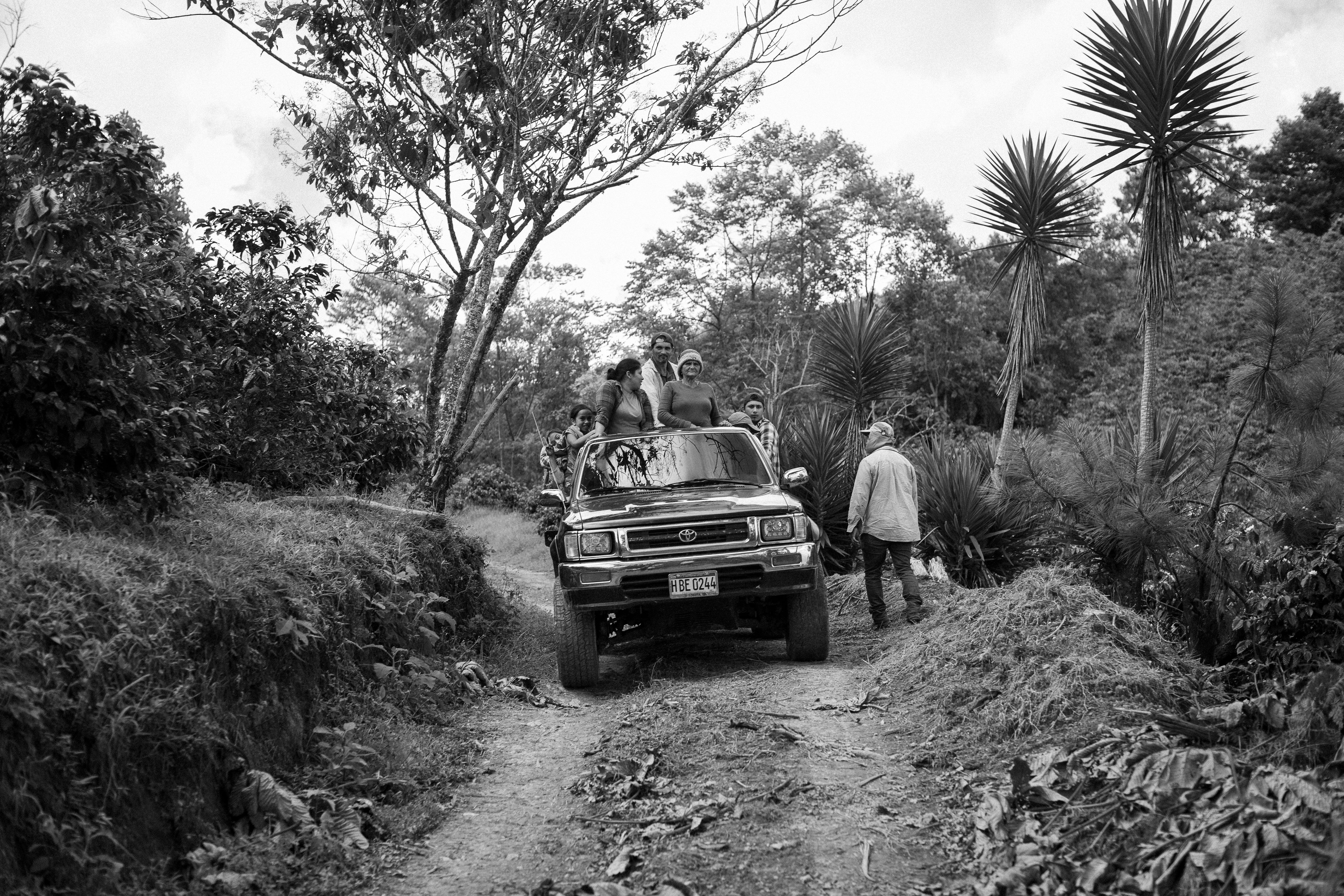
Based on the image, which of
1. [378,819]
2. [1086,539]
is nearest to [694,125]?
[1086,539]

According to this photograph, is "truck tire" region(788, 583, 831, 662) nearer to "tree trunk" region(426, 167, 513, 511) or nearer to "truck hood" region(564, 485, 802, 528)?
"truck hood" region(564, 485, 802, 528)

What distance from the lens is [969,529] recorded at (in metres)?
11.6

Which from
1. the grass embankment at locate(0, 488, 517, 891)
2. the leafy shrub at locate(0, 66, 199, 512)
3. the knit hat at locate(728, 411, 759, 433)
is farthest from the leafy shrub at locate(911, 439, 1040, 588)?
the leafy shrub at locate(0, 66, 199, 512)

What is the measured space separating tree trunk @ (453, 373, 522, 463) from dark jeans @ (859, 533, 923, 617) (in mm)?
Result: 4537

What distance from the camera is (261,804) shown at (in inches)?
174

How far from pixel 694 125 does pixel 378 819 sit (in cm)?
1034

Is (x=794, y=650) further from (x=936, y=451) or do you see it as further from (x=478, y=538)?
(x=936, y=451)

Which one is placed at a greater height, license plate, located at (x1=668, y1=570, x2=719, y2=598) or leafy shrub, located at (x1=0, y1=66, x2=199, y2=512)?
leafy shrub, located at (x1=0, y1=66, x2=199, y2=512)

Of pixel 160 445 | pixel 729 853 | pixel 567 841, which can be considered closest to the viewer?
pixel 729 853

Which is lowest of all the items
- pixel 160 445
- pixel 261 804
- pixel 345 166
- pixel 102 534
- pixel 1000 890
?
pixel 1000 890

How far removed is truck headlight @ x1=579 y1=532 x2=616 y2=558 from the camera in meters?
7.47

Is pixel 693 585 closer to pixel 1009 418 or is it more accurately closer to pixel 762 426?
pixel 762 426

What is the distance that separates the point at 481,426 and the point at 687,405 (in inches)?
180

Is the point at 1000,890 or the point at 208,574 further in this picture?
the point at 208,574
